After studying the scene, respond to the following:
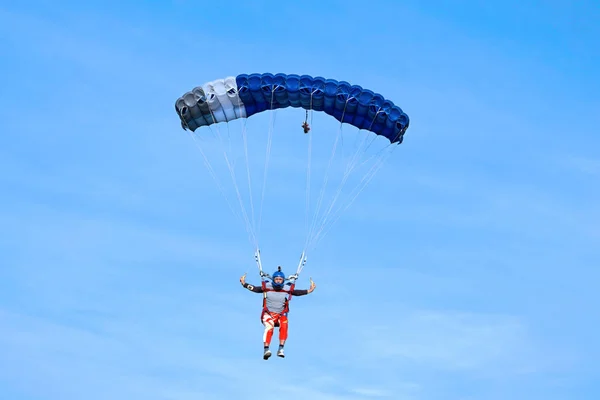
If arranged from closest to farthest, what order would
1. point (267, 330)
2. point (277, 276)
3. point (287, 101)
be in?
1. point (267, 330)
2. point (277, 276)
3. point (287, 101)

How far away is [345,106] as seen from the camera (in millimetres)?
44594

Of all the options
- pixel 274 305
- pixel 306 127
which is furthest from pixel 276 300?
pixel 306 127

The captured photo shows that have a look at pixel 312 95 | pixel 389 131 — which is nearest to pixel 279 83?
pixel 312 95

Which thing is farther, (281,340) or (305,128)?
(305,128)

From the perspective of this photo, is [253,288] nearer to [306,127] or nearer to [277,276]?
[277,276]

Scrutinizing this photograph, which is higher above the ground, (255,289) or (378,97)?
(378,97)

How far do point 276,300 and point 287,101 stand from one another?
725 cm

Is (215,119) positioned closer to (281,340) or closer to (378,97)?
(378,97)

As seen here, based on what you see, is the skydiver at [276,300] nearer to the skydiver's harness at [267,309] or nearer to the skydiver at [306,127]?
the skydiver's harness at [267,309]

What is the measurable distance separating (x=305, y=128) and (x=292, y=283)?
628 centimetres

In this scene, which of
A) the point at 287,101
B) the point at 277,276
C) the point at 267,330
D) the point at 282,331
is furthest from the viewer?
the point at 287,101

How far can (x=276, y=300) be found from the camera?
42.1 m

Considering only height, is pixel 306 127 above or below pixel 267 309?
above

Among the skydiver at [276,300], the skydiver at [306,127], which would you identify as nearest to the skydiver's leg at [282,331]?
the skydiver at [276,300]
